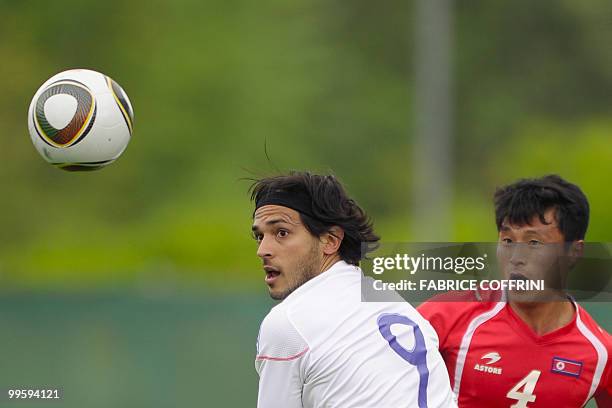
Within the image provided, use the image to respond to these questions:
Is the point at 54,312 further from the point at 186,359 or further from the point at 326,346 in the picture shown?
the point at 326,346

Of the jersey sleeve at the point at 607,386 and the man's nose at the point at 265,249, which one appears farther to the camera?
the jersey sleeve at the point at 607,386

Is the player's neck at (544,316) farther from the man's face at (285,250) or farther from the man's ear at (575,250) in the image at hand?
the man's face at (285,250)

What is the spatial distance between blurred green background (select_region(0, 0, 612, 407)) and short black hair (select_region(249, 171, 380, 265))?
44.9 ft

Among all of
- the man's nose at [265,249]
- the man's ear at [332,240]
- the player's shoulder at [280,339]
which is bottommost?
the player's shoulder at [280,339]

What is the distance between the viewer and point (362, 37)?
75.8 feet

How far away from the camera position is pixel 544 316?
448cm

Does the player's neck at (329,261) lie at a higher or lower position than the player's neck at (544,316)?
higher

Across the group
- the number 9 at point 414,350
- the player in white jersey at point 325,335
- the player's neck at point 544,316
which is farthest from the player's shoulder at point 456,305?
the number 9 at point 414,350

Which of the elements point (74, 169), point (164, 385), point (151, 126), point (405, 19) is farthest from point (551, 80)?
point (74, 169)

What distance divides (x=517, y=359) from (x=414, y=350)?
2.82 feet

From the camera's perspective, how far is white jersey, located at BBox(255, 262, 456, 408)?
3627mm

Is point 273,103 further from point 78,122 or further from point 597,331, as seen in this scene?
point 597,331

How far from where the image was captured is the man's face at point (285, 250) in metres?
3.96

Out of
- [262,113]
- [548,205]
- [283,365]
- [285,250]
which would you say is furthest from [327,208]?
[262,113]
